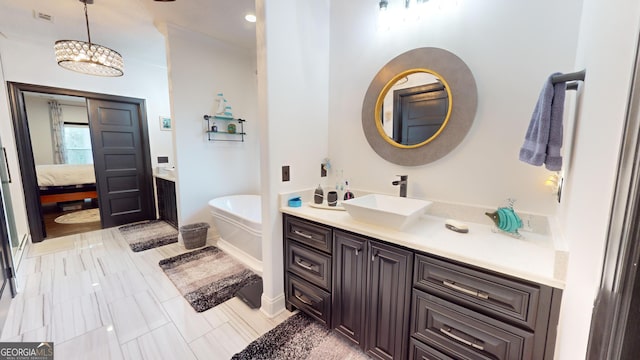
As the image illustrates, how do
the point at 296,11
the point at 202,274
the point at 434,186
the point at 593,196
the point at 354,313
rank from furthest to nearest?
the point at 202,274, the point at 296,11, the point at 434,186, the point at 354,313, the point at 593,196

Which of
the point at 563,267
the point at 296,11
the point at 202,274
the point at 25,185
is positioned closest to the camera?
the point at 563,267

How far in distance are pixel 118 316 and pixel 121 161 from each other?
2953 mm

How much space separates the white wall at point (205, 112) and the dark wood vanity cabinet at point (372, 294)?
2546mm

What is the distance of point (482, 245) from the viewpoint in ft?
3.77

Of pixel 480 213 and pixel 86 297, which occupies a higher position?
pixel 480 213

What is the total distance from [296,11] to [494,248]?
203 centimetres

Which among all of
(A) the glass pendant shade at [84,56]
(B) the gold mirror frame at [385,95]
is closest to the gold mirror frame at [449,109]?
(B) the gold mirror frame at [385,95]

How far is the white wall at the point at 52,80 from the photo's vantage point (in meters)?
2.92

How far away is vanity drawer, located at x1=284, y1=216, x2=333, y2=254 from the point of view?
1.57 metres

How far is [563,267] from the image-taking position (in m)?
0.84

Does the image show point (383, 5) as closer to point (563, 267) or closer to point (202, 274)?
point (563, 267)

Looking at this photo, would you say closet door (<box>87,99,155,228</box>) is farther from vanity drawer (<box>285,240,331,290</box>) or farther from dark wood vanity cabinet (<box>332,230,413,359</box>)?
dark wood vanity cabinet (<box>332,230,413,359</box>)

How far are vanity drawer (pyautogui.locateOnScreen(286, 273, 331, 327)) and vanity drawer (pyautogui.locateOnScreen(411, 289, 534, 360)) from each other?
618mm

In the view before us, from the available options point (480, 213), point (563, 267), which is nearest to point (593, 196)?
point (563, 267)
